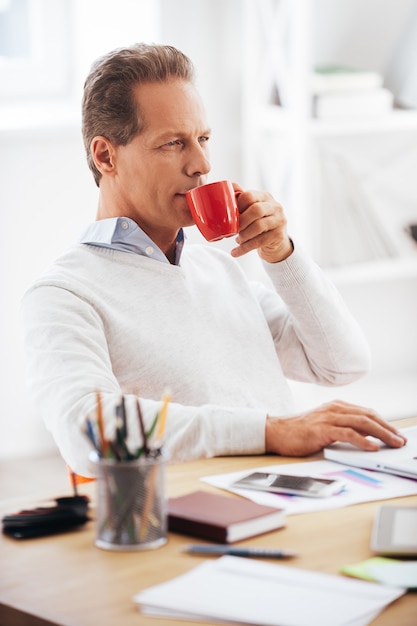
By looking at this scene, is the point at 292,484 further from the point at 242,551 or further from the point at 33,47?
the point at 33,47

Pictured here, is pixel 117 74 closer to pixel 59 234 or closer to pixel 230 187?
pixel 230 187

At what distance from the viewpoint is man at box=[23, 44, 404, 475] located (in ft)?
5.98

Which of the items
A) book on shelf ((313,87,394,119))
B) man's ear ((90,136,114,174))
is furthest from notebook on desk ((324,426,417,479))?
book on shelf ((313,87,394,119))

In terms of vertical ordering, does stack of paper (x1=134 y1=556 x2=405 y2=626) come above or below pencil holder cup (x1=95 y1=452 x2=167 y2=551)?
below

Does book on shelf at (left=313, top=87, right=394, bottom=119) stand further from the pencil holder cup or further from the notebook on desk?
the pencil holder cup

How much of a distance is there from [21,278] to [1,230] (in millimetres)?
175

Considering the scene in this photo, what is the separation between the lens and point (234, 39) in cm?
362

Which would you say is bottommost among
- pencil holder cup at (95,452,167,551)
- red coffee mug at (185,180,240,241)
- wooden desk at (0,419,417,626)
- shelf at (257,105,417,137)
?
wooden desk at (0,419,417,626)

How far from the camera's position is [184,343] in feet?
6.15

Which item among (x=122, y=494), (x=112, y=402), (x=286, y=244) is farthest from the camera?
(x=286, y=244)

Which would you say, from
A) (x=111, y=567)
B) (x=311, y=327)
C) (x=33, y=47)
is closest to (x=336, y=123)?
(x=33, y=47)

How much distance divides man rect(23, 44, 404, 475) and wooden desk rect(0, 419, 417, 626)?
1.57 ft

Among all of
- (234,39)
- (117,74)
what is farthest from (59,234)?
(117,74)

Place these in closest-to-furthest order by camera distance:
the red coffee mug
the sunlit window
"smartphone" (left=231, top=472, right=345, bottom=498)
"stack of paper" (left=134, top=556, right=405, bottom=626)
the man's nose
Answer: "stack of paper" (left=134, top=556, right=405, bottom=626) → "smartphone" (left=231, top=472, right=345, bottom=498) → the red coffee mug → the man's nose → the sunlit window
